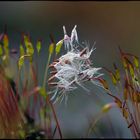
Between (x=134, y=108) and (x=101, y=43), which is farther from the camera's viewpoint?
(x=101, y=43)

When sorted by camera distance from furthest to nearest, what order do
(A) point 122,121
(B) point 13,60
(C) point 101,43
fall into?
(C) point 101,43 < (A) point 122,121 < (B) point 13,60

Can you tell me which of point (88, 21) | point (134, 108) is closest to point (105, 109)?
point (134, 108)

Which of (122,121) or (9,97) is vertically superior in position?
(9,97)

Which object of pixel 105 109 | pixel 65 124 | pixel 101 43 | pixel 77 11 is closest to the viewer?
pixel 105 109

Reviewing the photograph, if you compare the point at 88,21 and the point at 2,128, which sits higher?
the point at 88,21

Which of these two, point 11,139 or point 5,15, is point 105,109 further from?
point 5,15

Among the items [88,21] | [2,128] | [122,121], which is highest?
[88,21]

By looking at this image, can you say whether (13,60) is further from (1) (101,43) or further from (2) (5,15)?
(2) (5,15)

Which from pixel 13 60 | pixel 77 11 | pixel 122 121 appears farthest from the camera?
pixel 77 11

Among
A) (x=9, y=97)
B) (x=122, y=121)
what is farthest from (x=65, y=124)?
(x=9, y=97)
